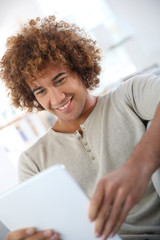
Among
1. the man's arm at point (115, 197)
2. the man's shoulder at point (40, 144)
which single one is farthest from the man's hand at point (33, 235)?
the man's shoulder at point (40, 144)

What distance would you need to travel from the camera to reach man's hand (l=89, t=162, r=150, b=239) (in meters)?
0.50

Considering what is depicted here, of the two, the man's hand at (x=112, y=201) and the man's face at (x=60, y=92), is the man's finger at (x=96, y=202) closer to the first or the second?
the man's hand at (x=112, y=201)

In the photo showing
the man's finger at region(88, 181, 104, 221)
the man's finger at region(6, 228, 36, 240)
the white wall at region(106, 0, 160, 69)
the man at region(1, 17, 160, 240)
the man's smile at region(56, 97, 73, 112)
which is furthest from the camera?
the white wall at region(106, 0, 160, 69)

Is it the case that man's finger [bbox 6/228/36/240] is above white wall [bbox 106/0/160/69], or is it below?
above

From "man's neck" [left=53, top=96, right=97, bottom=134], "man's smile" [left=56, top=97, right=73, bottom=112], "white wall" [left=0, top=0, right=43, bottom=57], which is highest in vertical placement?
"white wall" [left=0, top=0, right=43, bottom=57]

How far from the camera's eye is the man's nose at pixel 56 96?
101cm

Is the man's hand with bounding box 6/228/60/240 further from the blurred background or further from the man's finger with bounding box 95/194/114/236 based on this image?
the blurred background

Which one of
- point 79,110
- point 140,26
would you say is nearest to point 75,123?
point 79,110

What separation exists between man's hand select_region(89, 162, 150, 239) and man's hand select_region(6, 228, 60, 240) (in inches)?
4.6

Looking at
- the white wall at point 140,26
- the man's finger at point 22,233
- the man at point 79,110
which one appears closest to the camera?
the man's finger at point 22,233

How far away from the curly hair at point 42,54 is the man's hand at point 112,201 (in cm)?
64

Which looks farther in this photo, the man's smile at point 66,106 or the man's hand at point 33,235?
the man's smile at point 66,106

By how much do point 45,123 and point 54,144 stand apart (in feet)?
5.85

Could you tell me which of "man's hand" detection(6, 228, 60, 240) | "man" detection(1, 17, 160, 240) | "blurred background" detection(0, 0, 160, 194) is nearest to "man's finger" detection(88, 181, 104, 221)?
"man's hand" detection(6, 228, 60, 240)
